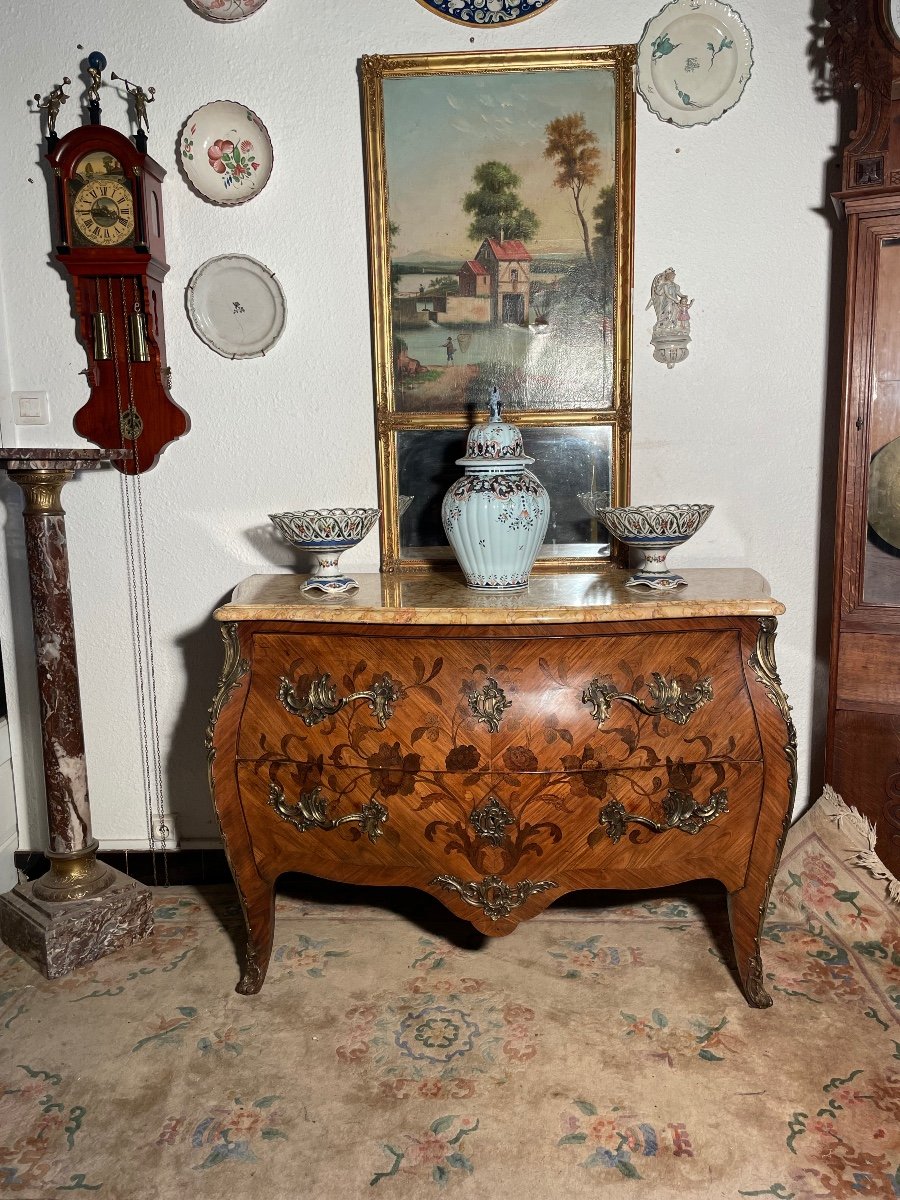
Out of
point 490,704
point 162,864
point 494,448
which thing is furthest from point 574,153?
point 162,864

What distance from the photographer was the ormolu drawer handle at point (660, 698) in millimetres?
1970

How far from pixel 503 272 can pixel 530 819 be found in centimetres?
148

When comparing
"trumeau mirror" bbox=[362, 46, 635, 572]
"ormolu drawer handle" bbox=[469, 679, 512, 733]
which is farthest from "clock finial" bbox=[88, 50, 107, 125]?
"ormolu drawer handle" bbox=[469, 679, 512, 733]

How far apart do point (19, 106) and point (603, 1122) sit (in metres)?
2.93

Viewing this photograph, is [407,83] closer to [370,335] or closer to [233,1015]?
[370,335]

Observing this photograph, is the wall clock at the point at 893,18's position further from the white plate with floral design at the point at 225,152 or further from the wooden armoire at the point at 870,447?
the white plate with floral design at the point at 225,152

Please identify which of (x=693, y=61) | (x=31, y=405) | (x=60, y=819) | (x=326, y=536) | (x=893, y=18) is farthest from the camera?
(x=31, y=405)

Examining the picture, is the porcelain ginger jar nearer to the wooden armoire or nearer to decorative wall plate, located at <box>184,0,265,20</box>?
the wooden armoire

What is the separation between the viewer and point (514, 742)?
6.50ft

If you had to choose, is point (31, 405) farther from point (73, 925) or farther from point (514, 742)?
point (514, 742)

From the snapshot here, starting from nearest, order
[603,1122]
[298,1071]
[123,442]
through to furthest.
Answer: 1. [603,1122]
2. [298,1071]
3. [123,442]

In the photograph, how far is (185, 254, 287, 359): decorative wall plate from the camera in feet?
8.14

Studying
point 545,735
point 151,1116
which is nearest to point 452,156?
point 545,735

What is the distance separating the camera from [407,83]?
2389mm
